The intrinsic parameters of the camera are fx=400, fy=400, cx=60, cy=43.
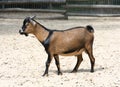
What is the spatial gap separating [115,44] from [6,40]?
3.17 meters

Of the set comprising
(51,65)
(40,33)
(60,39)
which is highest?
(40,33)

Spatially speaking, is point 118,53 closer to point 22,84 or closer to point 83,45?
point 83,45

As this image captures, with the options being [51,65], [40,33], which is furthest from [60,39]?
[51,65]

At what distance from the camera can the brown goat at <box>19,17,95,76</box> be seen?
7.52m

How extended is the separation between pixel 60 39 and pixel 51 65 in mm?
1157

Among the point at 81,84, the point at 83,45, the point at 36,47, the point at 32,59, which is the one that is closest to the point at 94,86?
the point at 81,84

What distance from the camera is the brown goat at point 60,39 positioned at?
7520 millimetres

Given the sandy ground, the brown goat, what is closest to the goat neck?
the brown goat

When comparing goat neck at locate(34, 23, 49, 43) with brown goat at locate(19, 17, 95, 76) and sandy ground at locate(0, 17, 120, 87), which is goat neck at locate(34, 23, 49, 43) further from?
sandy ground at locate(0, 17, 120, 87)

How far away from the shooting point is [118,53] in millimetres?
9672

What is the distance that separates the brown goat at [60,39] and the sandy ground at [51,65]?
427 mm

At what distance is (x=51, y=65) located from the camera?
28.2 feet

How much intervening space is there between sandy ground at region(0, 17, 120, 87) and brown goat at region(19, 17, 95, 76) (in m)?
0.43

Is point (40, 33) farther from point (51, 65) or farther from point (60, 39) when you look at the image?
point (51, 65)
